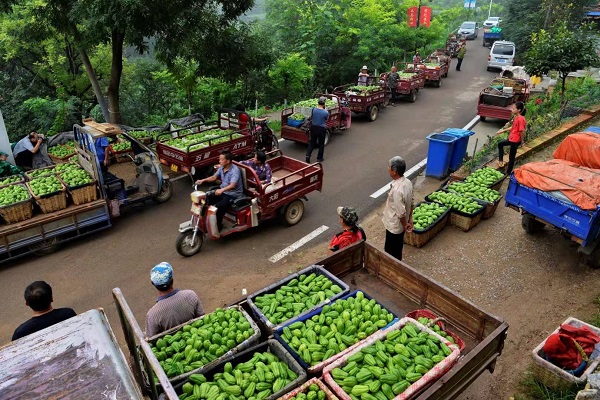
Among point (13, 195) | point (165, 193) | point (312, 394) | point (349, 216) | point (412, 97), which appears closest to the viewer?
point (312, 394)

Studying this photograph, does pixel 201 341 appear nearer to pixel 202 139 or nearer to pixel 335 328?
pixel 335 328

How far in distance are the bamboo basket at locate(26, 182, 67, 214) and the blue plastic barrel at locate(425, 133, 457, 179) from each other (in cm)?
870

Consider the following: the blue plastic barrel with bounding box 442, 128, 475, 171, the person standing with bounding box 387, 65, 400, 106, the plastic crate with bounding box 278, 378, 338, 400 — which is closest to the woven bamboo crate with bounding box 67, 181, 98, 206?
the plastic crate with bounding box 278, 378, 338, 400

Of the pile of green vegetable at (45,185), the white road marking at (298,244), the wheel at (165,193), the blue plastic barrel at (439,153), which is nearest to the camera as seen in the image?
the pile of green vegetable at (45,185)

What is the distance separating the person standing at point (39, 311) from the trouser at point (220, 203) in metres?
4.03

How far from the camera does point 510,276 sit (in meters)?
7.53

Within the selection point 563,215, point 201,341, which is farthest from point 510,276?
point 201,341

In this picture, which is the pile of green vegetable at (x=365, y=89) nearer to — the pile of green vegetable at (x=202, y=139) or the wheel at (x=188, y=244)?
the pile of green vegetable at (x=202, y=139)

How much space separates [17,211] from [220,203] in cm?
369

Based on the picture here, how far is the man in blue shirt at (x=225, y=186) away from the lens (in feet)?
27.2

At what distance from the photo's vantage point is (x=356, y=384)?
3.79 metres

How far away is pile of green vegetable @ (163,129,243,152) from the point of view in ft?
35.4

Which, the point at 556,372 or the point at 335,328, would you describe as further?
the point at 556,372

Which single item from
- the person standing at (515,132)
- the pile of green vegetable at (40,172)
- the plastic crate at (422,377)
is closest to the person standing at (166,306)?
the plastic crate at (422,377)
